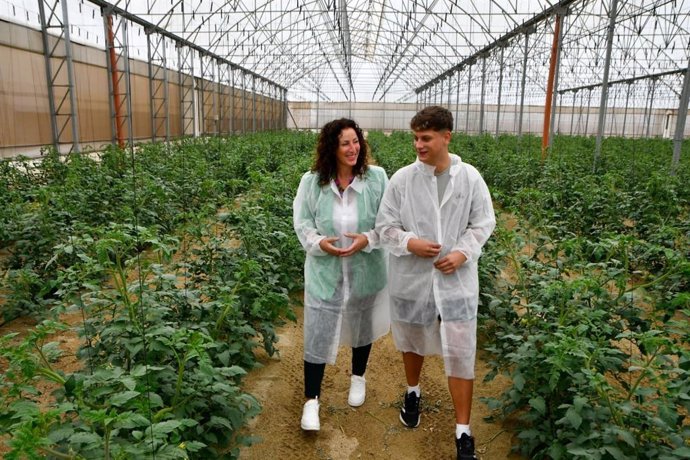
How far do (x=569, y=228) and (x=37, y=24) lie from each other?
11850 mm

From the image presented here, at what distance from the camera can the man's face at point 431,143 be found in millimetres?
2559

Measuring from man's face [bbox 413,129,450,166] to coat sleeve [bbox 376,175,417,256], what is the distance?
0.69ft

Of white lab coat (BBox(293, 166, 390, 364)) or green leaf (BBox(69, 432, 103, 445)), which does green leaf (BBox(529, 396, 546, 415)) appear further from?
green leaf (BBox(69, 432, 103, 445))

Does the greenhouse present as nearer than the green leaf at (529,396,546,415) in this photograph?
Yes

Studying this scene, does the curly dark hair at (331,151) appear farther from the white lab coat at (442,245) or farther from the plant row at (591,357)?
the plant row at (591,357)

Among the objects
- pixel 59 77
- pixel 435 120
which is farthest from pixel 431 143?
pixel 59 77

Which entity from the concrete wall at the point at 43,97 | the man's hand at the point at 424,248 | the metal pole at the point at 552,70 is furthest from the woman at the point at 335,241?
the metal pole at the point at 552,70

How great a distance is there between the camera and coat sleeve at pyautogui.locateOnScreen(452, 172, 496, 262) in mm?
2594

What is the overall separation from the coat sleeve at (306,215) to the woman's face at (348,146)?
0.22 meters

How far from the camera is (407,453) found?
9.27 ft

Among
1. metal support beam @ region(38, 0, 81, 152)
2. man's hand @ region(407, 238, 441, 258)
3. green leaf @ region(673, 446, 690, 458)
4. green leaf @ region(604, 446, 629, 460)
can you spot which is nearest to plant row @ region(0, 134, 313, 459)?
man's hand @ region(407, 238, 441, 258)

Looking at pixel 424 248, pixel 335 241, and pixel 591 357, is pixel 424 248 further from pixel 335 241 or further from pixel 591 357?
pixel 591 357

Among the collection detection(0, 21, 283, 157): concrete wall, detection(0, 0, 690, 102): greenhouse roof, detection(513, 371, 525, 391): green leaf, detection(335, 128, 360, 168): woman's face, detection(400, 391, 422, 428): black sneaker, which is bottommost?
detection(400, 391, 422, 428): black sneaker

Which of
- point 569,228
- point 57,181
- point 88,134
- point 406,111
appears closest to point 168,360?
point 569,228
